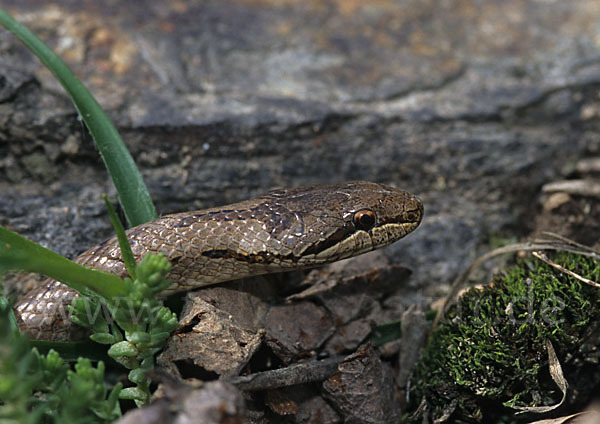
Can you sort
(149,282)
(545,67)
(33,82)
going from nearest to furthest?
(149,282)
(33,82)
(545,67)

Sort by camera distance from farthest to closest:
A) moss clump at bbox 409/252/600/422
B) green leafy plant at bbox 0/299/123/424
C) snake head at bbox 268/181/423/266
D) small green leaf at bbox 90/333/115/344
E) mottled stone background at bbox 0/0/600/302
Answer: mottled stone background at bbox 0/0/600/302 → snake head at bbox 268/181/423/266 → moss clump at bbox 409/252/600/422 → small green leaf at bbox 90/333/115/344 → green leafy plant at bbox 0/299/123/424

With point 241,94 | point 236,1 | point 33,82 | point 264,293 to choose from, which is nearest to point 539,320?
point 264,293

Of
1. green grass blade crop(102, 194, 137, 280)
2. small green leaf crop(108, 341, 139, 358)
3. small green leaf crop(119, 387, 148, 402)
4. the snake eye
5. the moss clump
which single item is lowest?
the moss clump

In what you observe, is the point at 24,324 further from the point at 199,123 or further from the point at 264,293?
the point at 199,123

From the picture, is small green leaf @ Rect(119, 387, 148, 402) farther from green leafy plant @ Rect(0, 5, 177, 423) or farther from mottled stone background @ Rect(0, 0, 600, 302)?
mottled stone background @ Rect(0, 0, 600, 302)

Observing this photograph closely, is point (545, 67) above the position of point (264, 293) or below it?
above

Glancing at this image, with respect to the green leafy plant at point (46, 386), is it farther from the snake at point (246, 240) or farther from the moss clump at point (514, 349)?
the moss clump at point (514, 349)

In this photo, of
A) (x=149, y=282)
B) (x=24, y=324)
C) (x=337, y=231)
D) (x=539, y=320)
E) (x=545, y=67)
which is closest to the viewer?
(x=149, y=282)

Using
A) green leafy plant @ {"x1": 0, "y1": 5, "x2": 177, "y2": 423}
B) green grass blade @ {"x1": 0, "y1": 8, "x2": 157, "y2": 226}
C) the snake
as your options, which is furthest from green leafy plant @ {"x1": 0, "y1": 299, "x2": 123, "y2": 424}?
green grass blade @ {"x1": 0, "y1": 8, "x2": 157, "y2": 226}

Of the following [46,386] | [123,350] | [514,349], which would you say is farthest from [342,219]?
[46,386]
